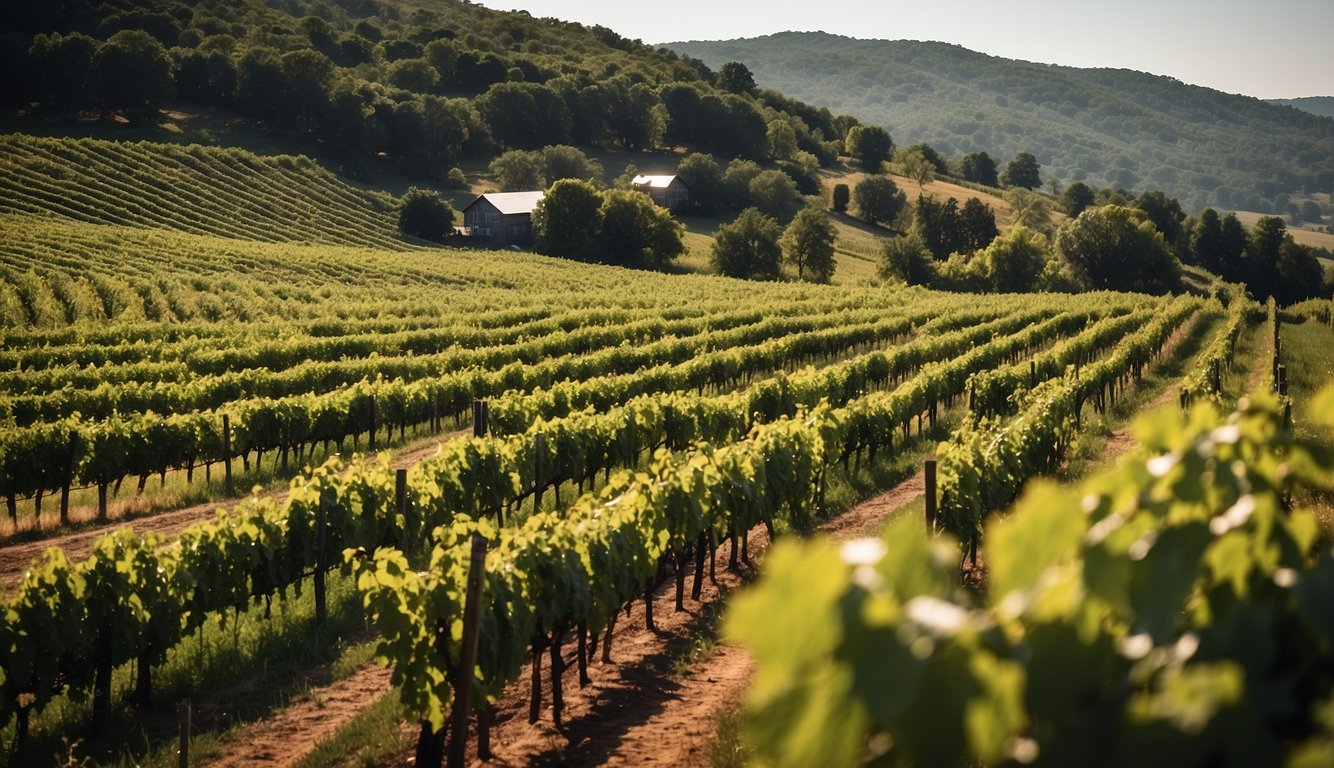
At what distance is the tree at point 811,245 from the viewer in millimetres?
79688

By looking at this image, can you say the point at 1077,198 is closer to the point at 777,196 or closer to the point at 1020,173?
the point at 1020,173

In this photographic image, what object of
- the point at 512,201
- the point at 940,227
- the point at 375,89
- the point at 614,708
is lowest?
the point at 614,708

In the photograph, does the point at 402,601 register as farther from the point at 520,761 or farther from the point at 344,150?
the point at 344,150

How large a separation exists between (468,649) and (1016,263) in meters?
79.3

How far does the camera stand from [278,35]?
489ft

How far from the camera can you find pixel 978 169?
160 meters

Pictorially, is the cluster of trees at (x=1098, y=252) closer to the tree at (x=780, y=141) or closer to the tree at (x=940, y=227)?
the tree at (x=940, y=227)

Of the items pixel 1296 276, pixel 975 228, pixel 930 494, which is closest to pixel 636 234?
pixel 975 228

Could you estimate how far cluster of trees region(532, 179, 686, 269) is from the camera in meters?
81.8

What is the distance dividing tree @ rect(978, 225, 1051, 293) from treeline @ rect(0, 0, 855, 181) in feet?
166

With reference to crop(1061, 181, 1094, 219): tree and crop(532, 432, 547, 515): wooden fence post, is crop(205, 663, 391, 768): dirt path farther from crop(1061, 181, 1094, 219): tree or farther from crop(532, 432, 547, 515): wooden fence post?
crop(1061, 181, 1094, 219): tree

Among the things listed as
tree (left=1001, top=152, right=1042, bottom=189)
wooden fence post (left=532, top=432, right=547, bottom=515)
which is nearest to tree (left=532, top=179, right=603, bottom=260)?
wooden fence post (left=532, top=432, right=547, bottom=515)

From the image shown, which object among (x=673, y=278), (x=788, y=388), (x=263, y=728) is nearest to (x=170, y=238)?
(x=673, y=278)

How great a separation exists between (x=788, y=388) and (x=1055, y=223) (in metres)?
103
